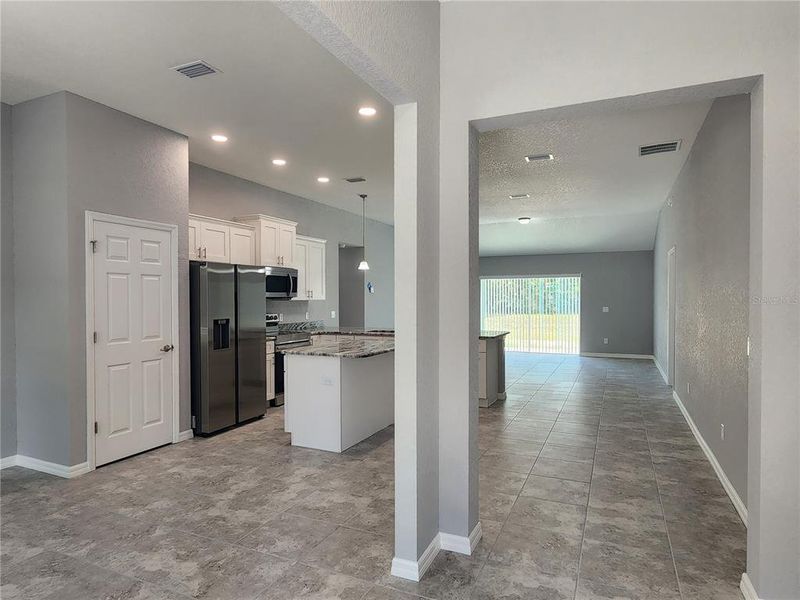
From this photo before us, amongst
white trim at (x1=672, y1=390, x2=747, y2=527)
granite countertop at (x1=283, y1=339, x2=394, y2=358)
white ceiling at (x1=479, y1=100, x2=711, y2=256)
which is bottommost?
white trim at (x1=672, y1=390, x2=747, y2=527)

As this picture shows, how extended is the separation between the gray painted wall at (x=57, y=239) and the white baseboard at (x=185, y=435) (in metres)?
0.89

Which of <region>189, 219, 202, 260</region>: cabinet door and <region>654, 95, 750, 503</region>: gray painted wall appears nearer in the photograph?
<region>654, 95, 750, 503</region>: gray painted wall

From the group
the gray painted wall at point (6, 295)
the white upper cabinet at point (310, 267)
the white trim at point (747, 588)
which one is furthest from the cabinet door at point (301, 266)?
the white trim at point (747, 588)

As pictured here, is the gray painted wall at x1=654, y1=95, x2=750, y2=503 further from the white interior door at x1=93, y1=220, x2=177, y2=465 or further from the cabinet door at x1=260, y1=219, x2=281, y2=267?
the cabinet door at x1=260, y1=219, x2=281, y2=267

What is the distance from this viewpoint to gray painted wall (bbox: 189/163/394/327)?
551 centimetres

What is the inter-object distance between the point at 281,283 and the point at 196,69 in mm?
3330

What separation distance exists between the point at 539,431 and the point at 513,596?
2759 millimetres

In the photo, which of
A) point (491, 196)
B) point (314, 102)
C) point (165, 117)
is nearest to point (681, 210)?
point (491, 196)

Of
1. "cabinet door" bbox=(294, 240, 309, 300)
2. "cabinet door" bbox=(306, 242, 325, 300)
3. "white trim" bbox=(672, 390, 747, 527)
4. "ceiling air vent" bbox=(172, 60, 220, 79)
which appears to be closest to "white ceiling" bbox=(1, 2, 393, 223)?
"ceiling air vent" bbox=(172, 60, 220, 79)

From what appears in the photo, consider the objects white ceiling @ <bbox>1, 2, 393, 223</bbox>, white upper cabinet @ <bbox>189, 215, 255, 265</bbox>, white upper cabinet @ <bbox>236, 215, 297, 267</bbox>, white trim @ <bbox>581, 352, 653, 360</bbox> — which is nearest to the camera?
white ceiling @ <bbox>1, 2, 393, 223</bbox>

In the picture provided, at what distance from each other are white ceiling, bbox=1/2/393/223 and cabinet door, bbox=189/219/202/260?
0.76 metres

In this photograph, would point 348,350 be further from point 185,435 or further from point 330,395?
point 185,435

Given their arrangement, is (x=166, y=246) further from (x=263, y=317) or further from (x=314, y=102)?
(x=314, y=102)

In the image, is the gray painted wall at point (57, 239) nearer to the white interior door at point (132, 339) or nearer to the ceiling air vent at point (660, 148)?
the white interior door at point (132, 339)
